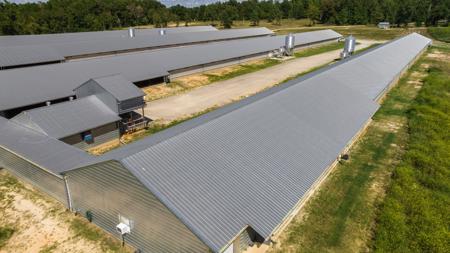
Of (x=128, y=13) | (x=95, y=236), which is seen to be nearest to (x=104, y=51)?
(x=95, y=236)

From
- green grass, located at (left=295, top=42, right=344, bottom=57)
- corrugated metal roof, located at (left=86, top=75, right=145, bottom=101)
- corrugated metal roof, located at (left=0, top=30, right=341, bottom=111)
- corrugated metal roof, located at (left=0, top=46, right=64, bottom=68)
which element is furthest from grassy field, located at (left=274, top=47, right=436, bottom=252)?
green grass, located at (left=295, top=42, right=344, bottom=57)

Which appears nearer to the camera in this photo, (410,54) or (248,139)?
Result: (248,139)

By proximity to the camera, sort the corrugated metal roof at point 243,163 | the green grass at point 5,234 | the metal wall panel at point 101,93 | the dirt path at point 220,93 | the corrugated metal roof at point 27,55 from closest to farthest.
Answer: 1. the corrugated metal roof at point 243,163
2. the green grass at point 5,234
3. the metal wall panel at point 101,93
4. the dirt path at point 220,93
5. the corrugated metal roof at point 27,55

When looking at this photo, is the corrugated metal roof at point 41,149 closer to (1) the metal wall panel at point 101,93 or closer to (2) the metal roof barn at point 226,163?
(2) the metal roof barn at point 226,163

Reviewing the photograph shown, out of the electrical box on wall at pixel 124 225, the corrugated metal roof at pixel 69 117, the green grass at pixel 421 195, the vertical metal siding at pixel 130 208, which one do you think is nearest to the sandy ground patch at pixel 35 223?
the electrical box on wall at pixel 124 225

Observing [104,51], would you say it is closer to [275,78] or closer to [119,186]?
[275,78]

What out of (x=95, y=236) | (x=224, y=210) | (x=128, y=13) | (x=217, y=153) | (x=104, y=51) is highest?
(x=128, y=13)

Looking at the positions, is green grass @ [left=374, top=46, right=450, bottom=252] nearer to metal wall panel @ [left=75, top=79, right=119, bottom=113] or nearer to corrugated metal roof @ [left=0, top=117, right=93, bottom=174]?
corrugated metal roof @ [left=0, top=117, right=93, bottom=174]
